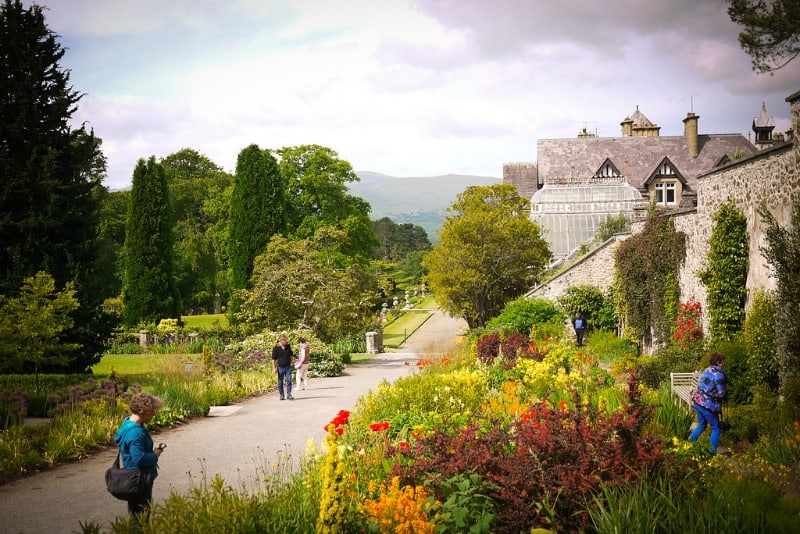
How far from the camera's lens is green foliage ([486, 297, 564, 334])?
23.8 meters

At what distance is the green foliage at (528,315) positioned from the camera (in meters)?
23.8

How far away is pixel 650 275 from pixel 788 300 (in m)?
8.97

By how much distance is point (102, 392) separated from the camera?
12.7m

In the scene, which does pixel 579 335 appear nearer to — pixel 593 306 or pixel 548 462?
pixel 593 306

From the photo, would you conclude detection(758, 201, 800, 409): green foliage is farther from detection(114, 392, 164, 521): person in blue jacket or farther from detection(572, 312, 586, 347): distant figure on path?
detection(572, 312, 586, 347): distant figure on path

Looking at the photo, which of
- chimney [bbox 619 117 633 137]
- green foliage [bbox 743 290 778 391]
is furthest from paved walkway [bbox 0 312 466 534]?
chimney [bbox 619 117 633 137]

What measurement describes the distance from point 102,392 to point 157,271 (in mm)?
21868

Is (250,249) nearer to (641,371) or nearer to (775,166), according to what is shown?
(641,371)

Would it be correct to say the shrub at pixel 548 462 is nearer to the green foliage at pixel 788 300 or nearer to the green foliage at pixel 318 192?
the green foliage at pixel 788 300

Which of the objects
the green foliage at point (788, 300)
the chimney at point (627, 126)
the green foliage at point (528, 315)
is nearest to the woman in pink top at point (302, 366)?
the green foliage at point (528, 315)

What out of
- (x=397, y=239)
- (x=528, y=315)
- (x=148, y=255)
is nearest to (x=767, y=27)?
(x=528, y=315)

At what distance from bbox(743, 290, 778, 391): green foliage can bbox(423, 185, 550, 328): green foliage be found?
18688 millimetres

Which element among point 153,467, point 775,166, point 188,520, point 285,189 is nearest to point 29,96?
point 153,467

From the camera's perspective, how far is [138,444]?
→ 20.0 feet
